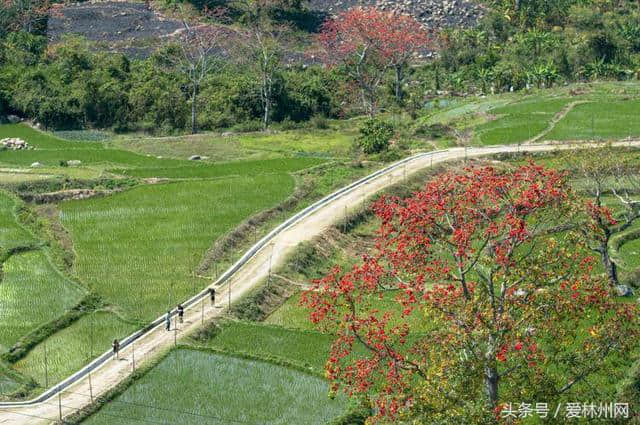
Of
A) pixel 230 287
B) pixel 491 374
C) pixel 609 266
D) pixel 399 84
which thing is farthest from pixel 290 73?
pixel 491 374

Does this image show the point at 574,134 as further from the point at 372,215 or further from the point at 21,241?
the point at 21,241

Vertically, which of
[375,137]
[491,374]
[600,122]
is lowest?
[491,374]

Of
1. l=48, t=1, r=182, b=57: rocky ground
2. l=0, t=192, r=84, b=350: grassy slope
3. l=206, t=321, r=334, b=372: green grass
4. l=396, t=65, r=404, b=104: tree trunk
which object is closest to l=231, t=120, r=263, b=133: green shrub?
l=396, t=65, r=404, b=104: tree trunk

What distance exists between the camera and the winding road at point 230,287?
102ft

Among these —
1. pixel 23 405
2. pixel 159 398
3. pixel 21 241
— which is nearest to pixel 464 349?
pixel 159 398

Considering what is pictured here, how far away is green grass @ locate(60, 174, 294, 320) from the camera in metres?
40.3

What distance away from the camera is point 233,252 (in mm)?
44594

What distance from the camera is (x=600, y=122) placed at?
210 feet

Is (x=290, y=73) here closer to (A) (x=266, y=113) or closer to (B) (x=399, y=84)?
(A) (x=266, y=113)

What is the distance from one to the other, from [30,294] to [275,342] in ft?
32.0

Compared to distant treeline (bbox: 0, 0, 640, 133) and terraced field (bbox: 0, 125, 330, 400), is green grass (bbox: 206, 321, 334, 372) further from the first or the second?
distant treeline (bbox: 0, 0, 640, 133)

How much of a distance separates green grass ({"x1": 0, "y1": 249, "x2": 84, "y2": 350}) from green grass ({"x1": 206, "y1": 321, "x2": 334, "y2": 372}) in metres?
6.01

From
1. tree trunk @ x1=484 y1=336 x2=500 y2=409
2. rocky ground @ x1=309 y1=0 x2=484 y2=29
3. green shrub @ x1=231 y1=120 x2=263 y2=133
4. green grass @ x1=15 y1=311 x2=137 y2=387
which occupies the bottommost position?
green grass @ x1=15 y1=311 x2=137 y2=387

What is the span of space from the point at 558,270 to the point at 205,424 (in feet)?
34.6
